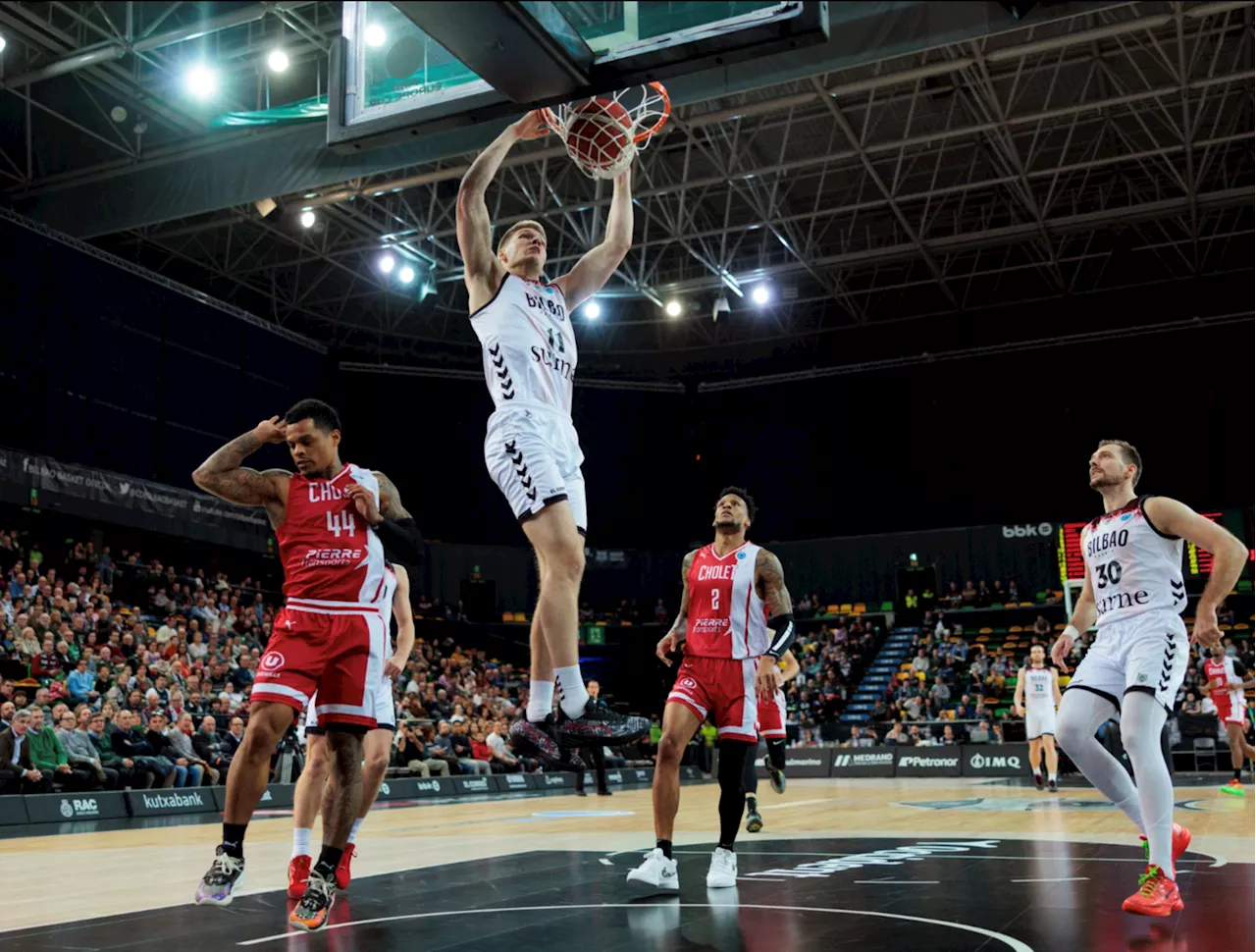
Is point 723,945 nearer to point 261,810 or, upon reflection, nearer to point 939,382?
A: point 261,810

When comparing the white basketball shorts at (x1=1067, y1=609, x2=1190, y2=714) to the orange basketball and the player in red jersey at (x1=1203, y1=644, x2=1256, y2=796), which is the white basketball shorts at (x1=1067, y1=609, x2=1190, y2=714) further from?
the player in red jersey at (x1=1203, y1=644, x2=1256, y2=796)

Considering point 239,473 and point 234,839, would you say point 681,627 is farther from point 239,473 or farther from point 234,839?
point 234,839

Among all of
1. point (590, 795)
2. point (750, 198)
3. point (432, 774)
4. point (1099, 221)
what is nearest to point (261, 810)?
point (432, 774)

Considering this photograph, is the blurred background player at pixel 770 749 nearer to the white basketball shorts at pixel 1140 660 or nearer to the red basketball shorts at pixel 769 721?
the red basketball shorts at pixel 769 721

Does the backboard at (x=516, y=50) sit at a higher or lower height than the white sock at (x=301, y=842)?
higher

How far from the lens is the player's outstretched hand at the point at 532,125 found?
5016mm

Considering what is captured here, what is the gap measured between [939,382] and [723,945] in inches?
1151

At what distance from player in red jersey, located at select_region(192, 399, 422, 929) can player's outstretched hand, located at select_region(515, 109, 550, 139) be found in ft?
5.00

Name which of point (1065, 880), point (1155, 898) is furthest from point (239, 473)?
point (1065, 880)

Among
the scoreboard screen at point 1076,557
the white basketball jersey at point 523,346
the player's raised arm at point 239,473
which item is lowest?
the player's raised arm at point 239,473

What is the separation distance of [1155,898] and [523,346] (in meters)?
3.76

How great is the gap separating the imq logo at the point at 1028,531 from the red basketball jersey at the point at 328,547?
29257mm

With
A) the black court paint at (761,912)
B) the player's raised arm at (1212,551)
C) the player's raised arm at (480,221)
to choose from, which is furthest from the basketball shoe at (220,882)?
the player's raised arm at (1212,551)

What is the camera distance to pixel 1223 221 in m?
27.4
